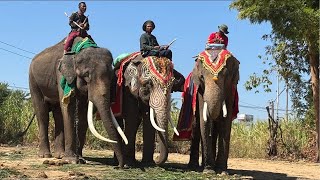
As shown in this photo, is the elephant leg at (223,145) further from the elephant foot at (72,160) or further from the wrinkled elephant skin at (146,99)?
the elephant foot at (72,160)

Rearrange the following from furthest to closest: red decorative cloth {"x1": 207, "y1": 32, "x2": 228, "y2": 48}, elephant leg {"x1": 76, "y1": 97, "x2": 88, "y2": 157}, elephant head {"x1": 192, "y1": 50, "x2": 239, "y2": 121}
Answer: elephant leg {"x1": 76, "y1": 97, "x2": 88, "y2": 157} < red decorative cloth {"x1": 207, "y1": 32, "x2": 228, "y2": 48} < elephant head {"x1": 192, "y1": 50, "x2": 239, "y2": 121}

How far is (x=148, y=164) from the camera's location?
969cm

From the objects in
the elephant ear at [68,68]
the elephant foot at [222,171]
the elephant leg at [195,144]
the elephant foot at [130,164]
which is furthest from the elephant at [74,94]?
the elephant foot at [222,171]

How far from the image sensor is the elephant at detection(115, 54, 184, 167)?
881cm

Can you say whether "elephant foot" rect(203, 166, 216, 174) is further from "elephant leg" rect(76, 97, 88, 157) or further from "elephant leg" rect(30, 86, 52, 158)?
"elephant leg" rect(30, 86, 52, 158)

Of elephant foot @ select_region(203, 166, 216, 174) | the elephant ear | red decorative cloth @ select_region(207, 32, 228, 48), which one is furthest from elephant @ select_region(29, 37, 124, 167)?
red decorative cloth @ select_region(207, 32, 228, 48)

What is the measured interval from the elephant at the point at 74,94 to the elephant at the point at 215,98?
1.46 meters

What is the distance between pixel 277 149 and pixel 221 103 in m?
6.83

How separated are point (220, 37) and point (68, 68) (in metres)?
2.83

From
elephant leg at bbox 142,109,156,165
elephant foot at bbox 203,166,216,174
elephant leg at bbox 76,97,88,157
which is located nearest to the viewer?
elephant foot at bbox 203,166,216,174

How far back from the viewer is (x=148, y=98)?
908 centimetres

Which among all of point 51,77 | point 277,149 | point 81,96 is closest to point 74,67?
point 81,96

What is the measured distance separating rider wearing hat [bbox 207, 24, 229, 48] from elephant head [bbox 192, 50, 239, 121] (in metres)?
0.37

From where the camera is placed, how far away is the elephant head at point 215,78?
8.62 m
